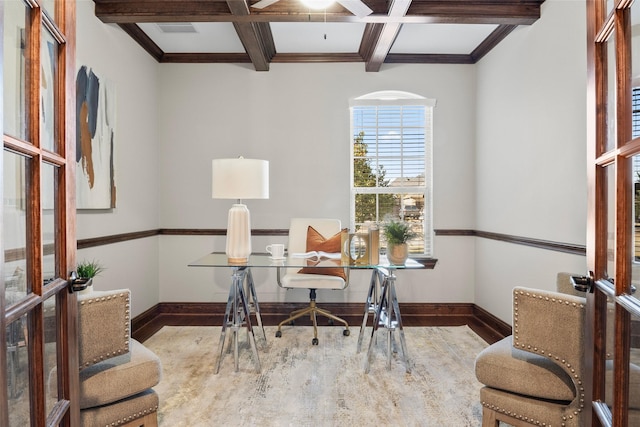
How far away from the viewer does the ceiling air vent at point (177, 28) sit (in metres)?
3.49

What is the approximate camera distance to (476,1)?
301cm

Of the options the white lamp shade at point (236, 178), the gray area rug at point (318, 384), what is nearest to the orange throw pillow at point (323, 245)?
the gray area rug at point (318, 384)

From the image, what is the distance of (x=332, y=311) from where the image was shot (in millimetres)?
4207

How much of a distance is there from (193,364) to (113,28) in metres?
2.76

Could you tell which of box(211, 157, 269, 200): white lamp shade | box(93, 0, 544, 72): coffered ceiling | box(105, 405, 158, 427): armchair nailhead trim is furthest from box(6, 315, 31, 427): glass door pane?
box(93, 0, 544, 72): coffered ceiling

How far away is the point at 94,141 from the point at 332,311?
2.70 meters

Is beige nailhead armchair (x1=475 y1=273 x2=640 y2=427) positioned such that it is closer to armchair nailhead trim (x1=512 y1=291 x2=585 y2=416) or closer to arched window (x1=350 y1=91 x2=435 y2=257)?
armchair nailhead trim (x1=512 y1=291 x2=585 y2=416)

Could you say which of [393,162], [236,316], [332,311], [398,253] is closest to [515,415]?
[398,253]

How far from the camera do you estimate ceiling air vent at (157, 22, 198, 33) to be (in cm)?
349

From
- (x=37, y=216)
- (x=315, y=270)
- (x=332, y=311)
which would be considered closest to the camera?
(x=37, y=216)

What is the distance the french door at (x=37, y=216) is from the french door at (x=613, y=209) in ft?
4.71

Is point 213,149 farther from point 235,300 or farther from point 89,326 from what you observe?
point 89,326

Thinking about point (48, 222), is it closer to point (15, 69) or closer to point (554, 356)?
point (15, 69)

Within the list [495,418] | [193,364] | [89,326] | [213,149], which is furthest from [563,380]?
[213,149]
